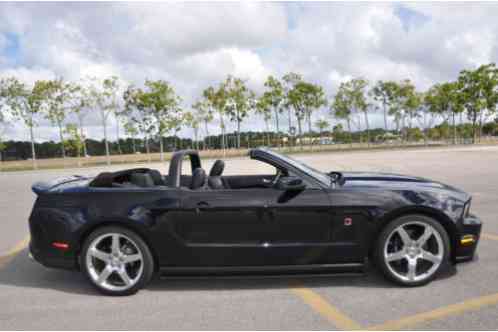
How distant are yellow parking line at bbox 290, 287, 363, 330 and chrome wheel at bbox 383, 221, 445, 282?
29.4 inches

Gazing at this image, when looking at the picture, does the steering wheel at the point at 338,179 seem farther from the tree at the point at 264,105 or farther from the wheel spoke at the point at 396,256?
the tree at the point at 264,105

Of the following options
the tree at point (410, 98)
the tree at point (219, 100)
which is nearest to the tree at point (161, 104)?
the tree at point (219, 100)

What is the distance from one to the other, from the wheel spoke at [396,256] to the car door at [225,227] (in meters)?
1.14

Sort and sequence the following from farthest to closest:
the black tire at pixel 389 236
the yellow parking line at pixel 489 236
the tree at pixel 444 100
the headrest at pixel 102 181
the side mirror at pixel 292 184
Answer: the tree at pixel 444 100
the yellow parking line at pixel 489 236
the headrest at pixel 102 181
the black tire at pixel 389 236
the side mirror at pixel 292 184

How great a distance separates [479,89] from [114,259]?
57.3m

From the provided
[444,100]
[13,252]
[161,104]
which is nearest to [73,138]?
[161,104]

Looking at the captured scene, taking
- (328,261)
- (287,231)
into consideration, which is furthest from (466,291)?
(287,231)

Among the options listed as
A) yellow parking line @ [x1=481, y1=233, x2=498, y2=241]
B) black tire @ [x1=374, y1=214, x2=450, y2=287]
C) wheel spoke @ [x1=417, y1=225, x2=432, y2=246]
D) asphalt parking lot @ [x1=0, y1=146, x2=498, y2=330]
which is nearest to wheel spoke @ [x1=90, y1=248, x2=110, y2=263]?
asphalt parking lot @ [x1=0, y1=146, x2=498, y2=330]

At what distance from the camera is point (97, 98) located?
1623 inches

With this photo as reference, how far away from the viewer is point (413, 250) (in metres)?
3.63

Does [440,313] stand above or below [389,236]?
below

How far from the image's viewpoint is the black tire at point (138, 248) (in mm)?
3639

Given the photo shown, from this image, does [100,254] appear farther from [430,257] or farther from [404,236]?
[430,257]

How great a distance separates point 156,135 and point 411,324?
143 ft
